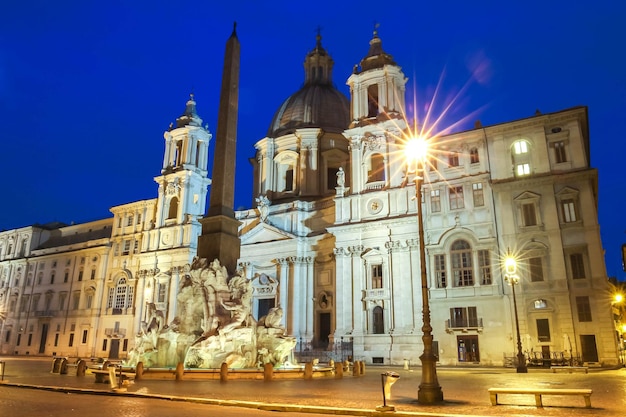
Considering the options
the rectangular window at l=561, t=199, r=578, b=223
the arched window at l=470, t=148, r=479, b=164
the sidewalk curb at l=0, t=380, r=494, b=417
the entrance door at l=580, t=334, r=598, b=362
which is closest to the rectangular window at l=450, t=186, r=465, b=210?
the arched window at l=470, t=148, r=479, b=164

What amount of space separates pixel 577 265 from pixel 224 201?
2199 centimetres

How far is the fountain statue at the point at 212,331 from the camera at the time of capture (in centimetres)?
2048

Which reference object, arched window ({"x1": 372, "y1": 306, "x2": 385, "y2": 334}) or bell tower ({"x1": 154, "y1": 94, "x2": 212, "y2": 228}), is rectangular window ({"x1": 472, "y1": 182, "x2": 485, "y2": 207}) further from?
bell tower ({"x1": 154, "y1": 94, "x2": 212, "y2": 228})

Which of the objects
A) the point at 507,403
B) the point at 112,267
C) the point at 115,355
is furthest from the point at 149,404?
the point at 112,267

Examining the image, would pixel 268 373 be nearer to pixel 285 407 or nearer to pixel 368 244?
pixel 285 407

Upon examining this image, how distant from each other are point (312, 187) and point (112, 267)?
23.8 meters

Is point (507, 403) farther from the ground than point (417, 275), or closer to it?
closer to it

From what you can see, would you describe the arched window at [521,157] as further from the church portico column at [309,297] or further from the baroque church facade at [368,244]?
the church portico column at [309,297]

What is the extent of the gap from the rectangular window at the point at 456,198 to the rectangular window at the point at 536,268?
19.4 feet

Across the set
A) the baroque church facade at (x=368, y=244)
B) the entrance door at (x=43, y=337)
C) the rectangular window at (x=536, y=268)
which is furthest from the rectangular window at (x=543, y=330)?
the entrance door at (x=43, y=337)

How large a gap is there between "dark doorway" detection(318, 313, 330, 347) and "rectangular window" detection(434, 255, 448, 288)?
11.5 metres

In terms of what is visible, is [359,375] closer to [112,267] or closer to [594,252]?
[594,252]

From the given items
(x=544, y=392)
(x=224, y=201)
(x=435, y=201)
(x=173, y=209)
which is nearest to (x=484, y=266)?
(x=435, y=201)

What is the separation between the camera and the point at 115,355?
49.2 metres
